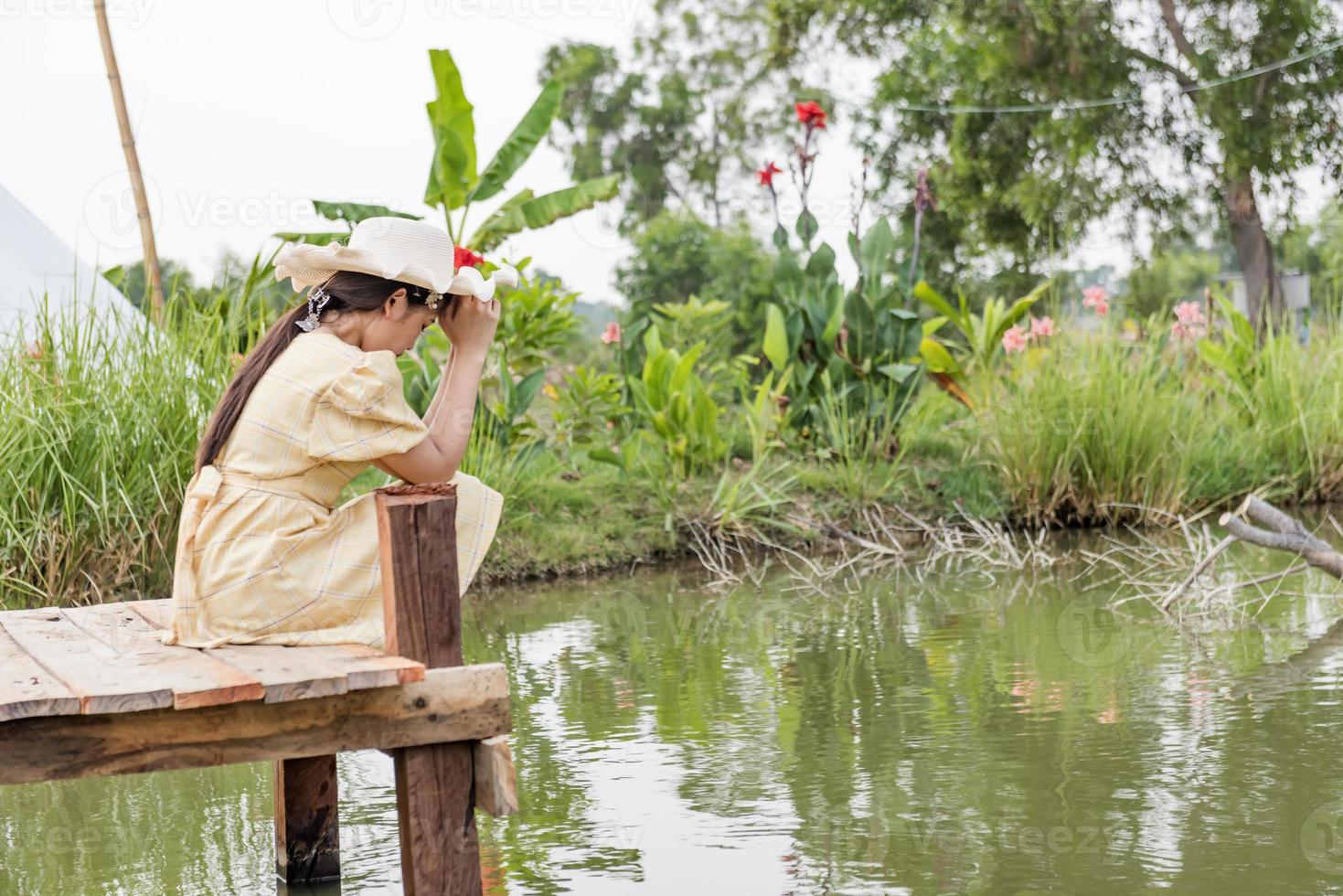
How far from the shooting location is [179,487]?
568cm

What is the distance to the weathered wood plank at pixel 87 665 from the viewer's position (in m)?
2.16

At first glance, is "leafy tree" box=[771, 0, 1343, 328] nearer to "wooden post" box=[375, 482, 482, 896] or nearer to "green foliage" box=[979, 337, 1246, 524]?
"green foliage" box=[979, 337, 1246, 524]

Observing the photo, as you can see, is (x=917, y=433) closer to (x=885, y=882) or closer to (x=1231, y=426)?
(x=1231, y=426)

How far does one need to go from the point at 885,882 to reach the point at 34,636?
5.62 feet

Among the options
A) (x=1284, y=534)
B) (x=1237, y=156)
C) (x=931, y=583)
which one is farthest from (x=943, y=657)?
(x=1237, y=156)

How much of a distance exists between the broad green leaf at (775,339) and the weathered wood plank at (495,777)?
6.56 meters

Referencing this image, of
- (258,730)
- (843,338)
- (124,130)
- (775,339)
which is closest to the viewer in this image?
(258,730)

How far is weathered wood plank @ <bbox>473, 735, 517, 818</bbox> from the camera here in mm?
2303

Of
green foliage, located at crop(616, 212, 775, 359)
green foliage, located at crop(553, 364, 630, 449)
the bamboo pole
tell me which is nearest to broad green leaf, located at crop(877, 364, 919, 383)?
green foliage, located at crop(553, 364, 630, 449)

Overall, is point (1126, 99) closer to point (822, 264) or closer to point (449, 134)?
point (822, 264)

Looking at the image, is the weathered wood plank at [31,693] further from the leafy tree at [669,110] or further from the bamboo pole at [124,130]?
the leafy tree at [669,110]

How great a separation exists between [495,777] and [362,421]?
2.46ft

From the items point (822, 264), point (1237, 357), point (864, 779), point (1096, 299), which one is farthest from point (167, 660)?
point (1237, 357)

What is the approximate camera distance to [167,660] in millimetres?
2506
